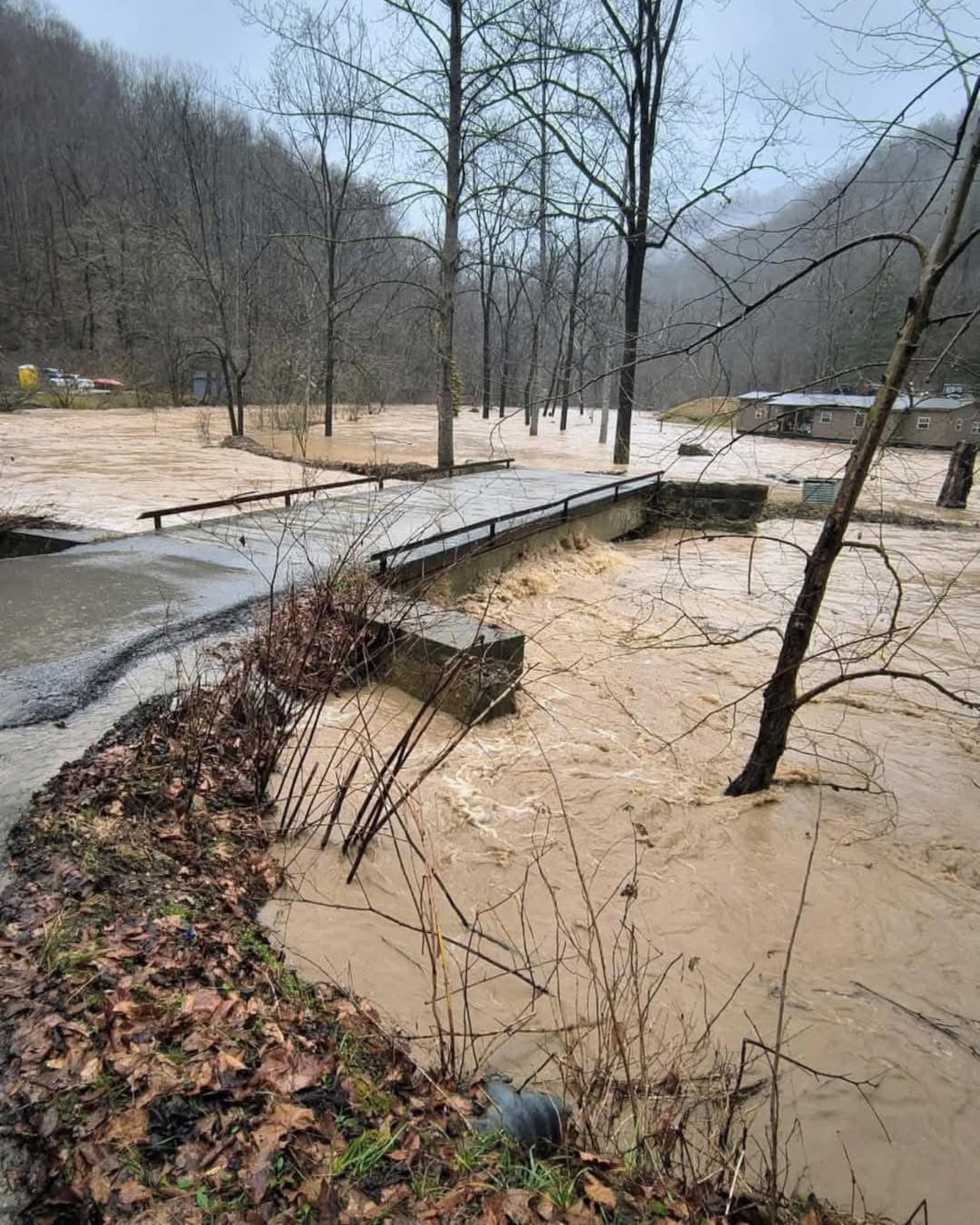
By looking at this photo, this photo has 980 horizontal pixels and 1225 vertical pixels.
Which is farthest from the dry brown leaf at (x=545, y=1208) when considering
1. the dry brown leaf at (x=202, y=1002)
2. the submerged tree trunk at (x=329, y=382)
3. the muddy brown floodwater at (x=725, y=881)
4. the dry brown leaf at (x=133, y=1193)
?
the submerged tree trunk at (x=329, y=382)

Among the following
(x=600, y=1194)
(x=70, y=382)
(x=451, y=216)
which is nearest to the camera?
(x=600, y=1194)

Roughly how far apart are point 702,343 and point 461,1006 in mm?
3748

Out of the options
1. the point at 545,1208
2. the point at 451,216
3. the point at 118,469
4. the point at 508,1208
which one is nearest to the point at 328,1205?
the point at 508,1208

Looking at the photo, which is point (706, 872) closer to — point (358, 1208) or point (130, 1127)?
point (358, 1208)

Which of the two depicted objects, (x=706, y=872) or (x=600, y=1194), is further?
(x=706, y=872)

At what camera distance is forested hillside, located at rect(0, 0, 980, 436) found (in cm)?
424

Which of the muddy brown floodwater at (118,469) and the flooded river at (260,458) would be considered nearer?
the flooded river at (260,458)

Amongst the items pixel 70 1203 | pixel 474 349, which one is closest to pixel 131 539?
pixel 70 1203

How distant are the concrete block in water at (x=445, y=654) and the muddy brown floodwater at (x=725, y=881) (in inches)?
7.1

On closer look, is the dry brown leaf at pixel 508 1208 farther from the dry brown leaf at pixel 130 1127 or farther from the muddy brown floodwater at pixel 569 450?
the muddy brown floodwater at pixel 569 450

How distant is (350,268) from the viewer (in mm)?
38188

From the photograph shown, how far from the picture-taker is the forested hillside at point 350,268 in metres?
4.24

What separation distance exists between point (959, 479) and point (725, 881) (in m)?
16.8

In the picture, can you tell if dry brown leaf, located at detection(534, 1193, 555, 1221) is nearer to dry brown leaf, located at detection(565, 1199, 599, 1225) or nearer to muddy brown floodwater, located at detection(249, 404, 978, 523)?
dry brown leaf, located at detection(565, 1199, 599, 1225)
